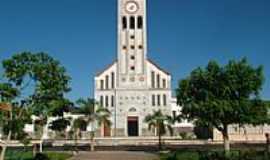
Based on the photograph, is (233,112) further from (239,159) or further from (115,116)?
(115,116)

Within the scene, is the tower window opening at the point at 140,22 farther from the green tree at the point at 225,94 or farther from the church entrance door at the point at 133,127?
the green tree at the point at 225,94

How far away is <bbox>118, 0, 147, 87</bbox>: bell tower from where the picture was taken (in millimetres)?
93688

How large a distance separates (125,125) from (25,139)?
61345 mm

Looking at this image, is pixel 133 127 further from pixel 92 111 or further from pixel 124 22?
pixel 92 111

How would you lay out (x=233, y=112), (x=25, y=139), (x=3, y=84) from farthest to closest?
1. (x=233, y=112)
2. (x=25, y=139)
3. (x=3, y=84)

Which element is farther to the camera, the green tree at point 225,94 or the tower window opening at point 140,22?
the tower window opening at point 140,22

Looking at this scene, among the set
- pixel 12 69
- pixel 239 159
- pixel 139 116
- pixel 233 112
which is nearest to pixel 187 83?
pixel 233 112

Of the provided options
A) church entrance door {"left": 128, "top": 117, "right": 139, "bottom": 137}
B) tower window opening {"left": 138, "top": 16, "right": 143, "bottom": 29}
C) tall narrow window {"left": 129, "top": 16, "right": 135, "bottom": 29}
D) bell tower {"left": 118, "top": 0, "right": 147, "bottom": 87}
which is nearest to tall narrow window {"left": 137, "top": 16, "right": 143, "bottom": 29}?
tower window opening {"left": 138, "top": 16, "right": 143, "bottom": 29}

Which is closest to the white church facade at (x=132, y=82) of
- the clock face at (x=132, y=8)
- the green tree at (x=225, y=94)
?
the clock face at (x=132, y=8)

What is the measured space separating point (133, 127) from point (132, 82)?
862 cm

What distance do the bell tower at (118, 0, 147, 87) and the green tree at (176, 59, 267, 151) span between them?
148 feet

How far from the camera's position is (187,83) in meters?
48.6

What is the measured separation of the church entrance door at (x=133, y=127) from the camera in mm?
93500

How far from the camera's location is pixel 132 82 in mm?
93688
